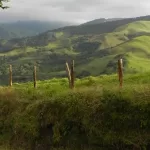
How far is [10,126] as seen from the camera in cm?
2339

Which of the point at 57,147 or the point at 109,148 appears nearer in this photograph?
the point at 109,148

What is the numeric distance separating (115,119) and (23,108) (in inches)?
302

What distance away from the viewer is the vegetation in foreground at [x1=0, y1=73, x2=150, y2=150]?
17781 millimetres

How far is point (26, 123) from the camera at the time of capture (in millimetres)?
22250

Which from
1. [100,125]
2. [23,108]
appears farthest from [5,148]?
[100,125]

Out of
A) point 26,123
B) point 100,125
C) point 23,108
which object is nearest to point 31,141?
point 26,123

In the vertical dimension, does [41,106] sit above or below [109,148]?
above

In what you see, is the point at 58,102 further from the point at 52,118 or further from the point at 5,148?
the point at 5,148

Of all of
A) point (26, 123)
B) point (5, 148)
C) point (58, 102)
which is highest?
point (58, 102)

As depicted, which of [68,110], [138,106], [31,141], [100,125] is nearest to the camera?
[138,106]

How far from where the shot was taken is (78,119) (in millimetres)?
20016

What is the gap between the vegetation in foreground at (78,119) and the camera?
17.8 m

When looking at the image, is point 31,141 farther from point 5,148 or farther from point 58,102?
point 58,102

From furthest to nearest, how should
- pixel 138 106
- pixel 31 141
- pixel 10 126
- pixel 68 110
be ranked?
pixel 10 126, pixel 31 141, pixel 68 110, pixel 138 106
